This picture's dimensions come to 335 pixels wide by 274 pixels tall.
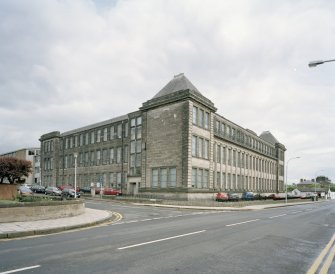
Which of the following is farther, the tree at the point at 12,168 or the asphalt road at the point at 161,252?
the tree at the point at 12,168

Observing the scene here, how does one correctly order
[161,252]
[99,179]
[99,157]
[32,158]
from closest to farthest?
1. [161,252]
2. [99,179]
3. [99,157]
4. [32,158]

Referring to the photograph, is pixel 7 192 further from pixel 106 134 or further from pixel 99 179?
pixel 106 134

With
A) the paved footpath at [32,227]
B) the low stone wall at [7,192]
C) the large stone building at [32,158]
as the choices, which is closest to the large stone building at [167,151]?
the large stone building at [32,158]

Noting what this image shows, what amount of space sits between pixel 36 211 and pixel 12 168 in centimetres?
887

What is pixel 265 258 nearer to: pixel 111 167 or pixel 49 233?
pixel 49 233

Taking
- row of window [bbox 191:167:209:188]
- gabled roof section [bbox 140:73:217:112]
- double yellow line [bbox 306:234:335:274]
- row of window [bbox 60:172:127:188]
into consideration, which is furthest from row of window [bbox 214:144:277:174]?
double yellow line [bbox 306:234:335:274]

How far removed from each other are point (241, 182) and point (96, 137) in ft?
101

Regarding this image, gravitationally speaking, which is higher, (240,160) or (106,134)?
(106,134)

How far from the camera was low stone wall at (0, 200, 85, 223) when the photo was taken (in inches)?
591

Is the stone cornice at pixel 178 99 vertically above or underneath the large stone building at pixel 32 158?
above

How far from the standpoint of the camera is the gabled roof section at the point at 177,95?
45438mm

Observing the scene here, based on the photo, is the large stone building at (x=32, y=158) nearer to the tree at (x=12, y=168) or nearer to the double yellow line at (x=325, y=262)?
the tree at (x=12, y=168)

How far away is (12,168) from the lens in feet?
78.3

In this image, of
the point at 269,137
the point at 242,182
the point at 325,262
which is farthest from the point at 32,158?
the point at 325,262
